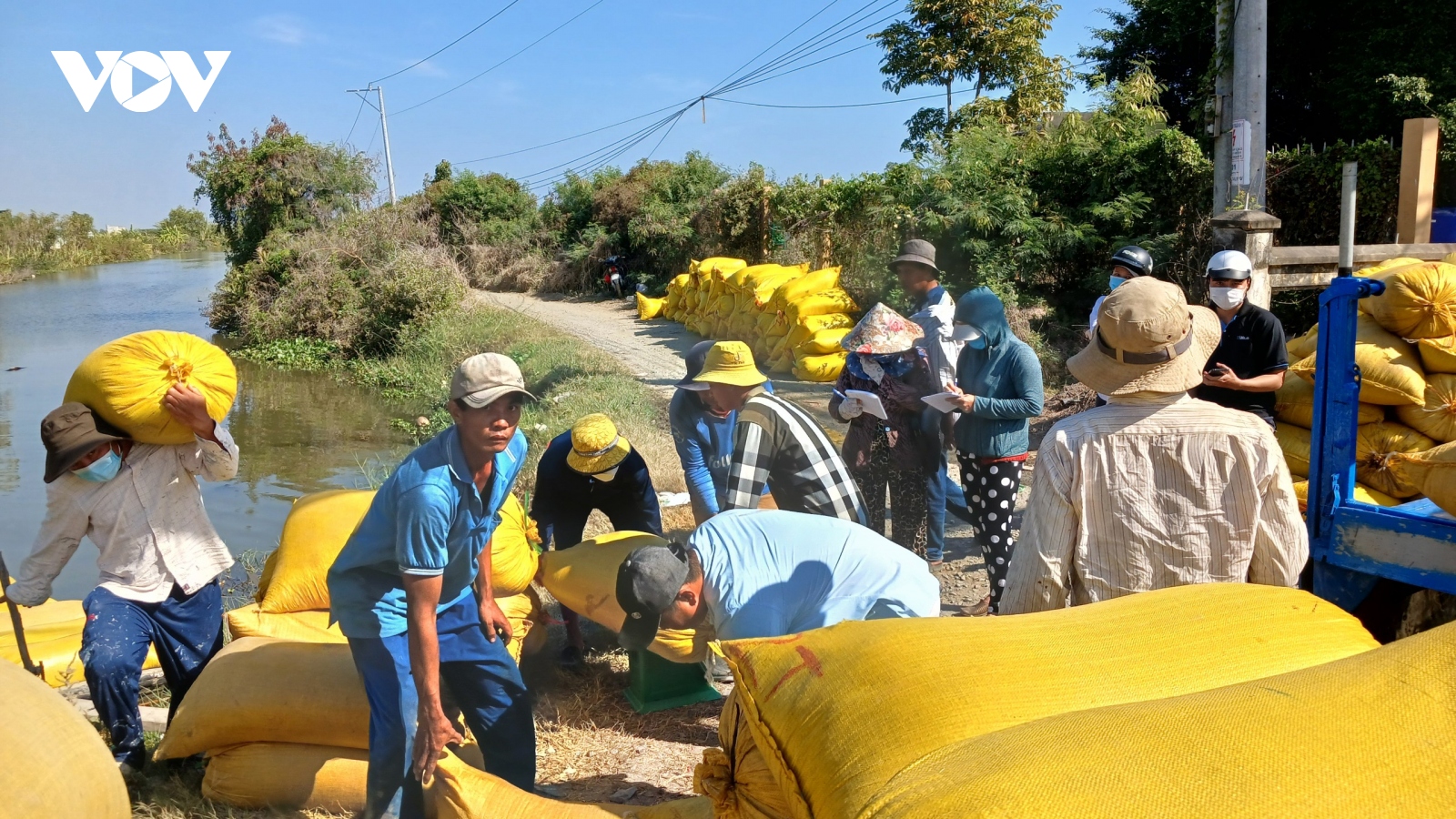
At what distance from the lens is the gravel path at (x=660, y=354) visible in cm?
501

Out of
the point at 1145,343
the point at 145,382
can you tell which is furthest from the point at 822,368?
the point at 1145,343

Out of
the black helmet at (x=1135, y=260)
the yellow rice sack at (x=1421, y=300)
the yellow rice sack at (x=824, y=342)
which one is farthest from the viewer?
the yellow rice sack at (x=824, y=342)

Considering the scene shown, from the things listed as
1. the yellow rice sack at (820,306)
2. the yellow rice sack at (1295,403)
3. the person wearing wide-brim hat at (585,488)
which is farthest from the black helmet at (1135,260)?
the yellow rice sack at (820,306)

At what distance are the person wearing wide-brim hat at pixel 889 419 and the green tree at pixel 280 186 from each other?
75.3 feet

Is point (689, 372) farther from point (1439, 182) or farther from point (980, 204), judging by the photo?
point (1439, 182)

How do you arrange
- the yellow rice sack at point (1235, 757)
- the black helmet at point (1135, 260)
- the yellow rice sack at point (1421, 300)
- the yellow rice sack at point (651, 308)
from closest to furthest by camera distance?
the yellow rice sack at point (1235, 757) < the yellow rice sack at point (1421, 300) < the black helmet at point (1135, 260) < the yellow rice sack at point (651, 308)

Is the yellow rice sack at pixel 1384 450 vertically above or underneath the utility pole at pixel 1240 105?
underneath

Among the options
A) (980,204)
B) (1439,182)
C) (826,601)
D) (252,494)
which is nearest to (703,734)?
(826,601)

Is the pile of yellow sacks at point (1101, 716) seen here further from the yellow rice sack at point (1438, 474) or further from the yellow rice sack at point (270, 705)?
the yellow rice sack at point (270, 705)

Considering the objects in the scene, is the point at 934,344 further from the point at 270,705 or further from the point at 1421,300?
the point at 270,705

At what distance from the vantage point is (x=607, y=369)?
455 inches

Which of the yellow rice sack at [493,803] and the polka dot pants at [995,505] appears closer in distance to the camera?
the yellow rice sack at [493,803]

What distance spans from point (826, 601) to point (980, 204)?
8.55 metres

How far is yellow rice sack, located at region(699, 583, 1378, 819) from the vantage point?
60.1 inches
